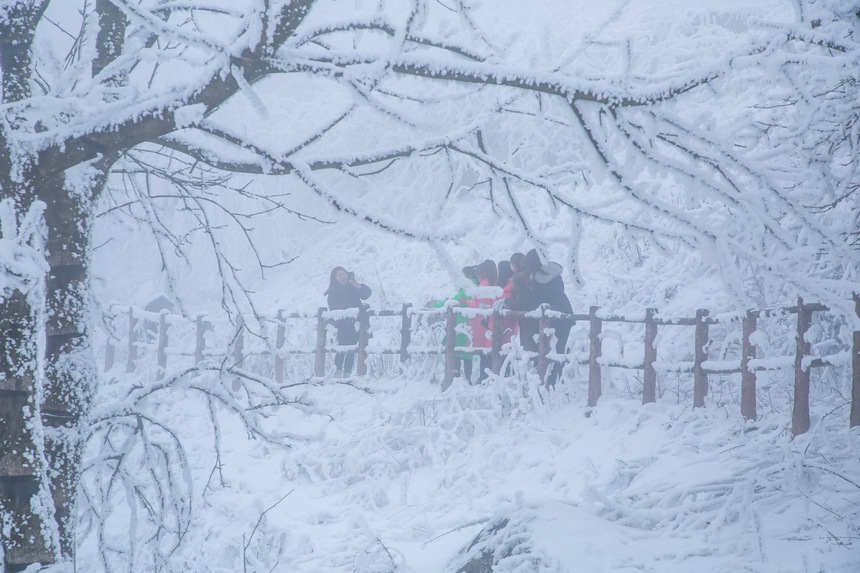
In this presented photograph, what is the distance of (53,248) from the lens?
2.78m

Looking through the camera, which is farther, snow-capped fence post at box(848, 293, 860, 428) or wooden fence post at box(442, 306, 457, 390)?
wooden fence post at box(442, 306, 457, 390)

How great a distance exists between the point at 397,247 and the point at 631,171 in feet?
61.8

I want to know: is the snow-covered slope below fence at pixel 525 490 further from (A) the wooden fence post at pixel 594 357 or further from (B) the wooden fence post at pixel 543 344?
(B) the wooden fence post at pixel 543 344

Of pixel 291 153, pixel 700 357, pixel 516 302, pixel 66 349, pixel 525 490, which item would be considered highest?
pixel 291 153

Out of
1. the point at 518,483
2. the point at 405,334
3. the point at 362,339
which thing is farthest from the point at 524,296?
the point at 362,339

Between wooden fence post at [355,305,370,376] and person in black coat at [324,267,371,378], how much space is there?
483 millimetres

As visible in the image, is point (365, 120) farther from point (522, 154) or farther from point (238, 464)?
point (238, 464)

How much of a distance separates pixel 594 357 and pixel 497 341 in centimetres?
150

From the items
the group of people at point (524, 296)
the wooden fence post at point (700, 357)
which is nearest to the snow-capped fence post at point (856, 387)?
the wooden fence post at point (700, 357)

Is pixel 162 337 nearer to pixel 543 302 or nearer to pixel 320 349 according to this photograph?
pixel 320 349

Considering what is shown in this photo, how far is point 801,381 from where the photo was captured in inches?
242

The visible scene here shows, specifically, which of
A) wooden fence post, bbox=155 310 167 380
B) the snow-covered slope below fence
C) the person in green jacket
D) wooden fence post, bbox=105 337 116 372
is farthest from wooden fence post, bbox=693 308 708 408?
wooden fence post, bbox=105 337 116 372

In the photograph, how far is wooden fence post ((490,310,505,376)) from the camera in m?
9.48

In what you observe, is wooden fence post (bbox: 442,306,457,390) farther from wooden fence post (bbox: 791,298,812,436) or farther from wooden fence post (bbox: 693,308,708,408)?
wooden fence post (bbox: 791,298,812,436)
